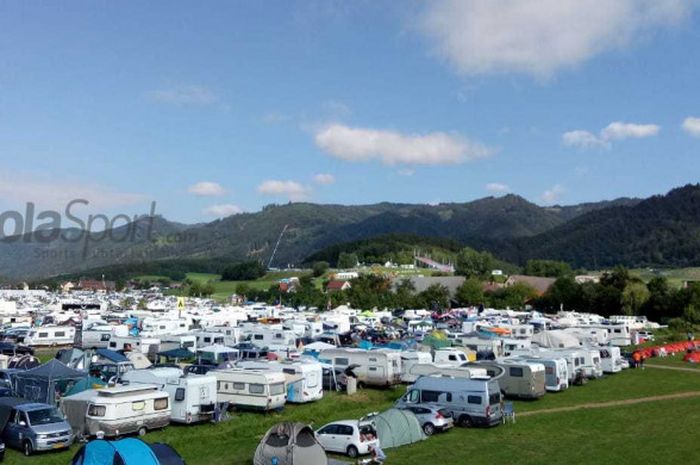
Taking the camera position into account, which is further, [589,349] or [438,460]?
[589,349]

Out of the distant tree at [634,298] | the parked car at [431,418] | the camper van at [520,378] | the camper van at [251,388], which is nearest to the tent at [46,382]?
the camper van at [251,388]

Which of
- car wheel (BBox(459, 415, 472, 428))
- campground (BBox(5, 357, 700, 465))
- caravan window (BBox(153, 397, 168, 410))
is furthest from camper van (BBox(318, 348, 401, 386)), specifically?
caravan window (BBox(153, 397, 168, 410))

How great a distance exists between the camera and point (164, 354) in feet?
114

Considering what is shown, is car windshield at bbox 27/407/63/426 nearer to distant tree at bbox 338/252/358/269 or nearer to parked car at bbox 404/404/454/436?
parked car at bbox 404/404/454/436

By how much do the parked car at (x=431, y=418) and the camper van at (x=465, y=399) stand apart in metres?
0.66

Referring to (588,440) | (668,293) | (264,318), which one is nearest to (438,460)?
(588,440)

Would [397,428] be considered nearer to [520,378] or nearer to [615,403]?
[520,378]

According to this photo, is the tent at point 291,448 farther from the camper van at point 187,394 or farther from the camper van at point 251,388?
the camper van at point 251,388

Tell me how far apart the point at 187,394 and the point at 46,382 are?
187 inches

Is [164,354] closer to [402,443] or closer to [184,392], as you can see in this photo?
[184,392]

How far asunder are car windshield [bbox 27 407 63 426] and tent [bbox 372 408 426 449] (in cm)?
830

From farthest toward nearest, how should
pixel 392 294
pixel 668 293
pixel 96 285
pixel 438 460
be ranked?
pixel 96 285
pixel 392 294
pixel 668 293
pixel 438 460

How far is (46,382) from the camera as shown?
68.5ft

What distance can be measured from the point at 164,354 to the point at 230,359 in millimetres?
5413
